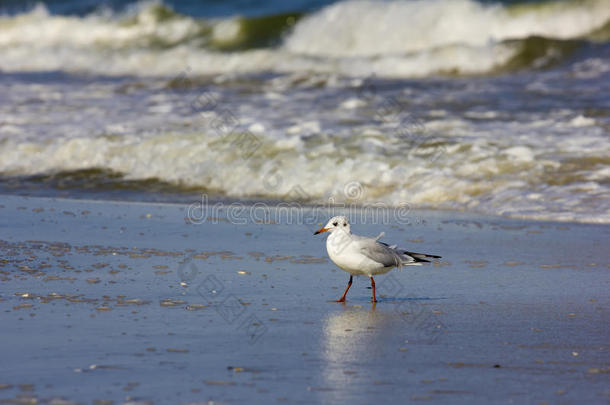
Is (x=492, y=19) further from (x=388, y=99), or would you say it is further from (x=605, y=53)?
(x=388, y=99)

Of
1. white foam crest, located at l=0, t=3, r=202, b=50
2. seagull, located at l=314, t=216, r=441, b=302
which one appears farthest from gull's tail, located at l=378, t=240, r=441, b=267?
white foam crest, located at l=0, t=3, r=202, b=50

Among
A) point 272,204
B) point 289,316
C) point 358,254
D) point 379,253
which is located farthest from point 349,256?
point 272,204

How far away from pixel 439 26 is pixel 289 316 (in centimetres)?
1196

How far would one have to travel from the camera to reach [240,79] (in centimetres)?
1414

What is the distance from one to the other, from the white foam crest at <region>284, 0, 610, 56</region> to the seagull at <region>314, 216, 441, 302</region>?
1037 centimetres

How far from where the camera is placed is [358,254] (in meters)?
4.35

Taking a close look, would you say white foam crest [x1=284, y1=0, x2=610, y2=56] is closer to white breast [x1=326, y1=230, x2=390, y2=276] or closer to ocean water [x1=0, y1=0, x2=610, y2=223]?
ocean water [x1=0, y1=0, x2=610, y2=223]

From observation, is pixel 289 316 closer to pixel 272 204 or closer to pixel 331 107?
pixel 272 204

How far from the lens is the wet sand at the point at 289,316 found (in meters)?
2.97

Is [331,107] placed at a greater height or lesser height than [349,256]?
greater

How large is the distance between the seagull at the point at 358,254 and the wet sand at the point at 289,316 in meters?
0.20

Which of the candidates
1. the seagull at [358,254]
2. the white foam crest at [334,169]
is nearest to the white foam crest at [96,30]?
the white foam crest at [334,169]

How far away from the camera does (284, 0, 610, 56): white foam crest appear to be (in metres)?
14.7

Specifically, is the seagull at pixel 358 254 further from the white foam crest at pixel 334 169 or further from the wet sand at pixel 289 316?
the white foam crest at pixel 334 169
